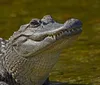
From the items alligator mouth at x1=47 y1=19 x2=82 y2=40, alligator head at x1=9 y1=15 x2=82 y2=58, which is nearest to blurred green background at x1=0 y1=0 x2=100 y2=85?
alligator head at x1=9 y1=15 x2=82 y2=58

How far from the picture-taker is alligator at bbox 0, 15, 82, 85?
5.09 m

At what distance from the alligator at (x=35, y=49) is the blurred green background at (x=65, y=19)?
682 millimetres

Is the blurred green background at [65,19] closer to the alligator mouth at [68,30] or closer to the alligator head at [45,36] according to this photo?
the alligator head at [45,36]

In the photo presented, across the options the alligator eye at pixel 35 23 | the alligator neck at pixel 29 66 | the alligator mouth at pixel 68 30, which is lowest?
the alligator neck at pixel 29 66

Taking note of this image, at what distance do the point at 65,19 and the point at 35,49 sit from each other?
563 centimetres

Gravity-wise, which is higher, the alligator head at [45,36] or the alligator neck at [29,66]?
the alligator head at [45,36]

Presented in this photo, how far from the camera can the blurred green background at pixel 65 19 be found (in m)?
6.51

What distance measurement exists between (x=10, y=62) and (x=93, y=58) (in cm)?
186

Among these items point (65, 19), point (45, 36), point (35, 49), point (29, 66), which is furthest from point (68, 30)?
point (65, 19)

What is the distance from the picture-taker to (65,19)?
10961mm

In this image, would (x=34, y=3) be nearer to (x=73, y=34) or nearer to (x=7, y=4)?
(x=7, y=4)

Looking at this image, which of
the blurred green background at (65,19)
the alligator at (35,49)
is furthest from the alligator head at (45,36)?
the blurred green background at (65,19)

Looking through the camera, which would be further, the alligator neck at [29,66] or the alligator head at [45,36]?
the alligator neck at [29,66]

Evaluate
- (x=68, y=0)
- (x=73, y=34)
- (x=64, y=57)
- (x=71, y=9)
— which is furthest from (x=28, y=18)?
(x=73, y=34)
